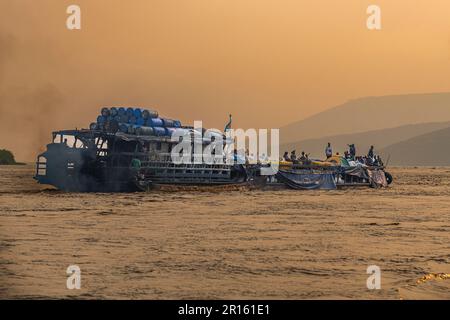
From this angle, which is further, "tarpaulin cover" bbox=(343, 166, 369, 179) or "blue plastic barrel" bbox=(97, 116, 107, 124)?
"tarpaulin cover" bbox=(343, 166, 369, 179)

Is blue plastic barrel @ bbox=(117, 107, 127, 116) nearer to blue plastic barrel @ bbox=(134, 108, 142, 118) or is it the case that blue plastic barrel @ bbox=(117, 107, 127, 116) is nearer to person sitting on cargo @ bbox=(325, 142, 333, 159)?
blue plastic barrel @ bbox=(134, 108, 142, 118)

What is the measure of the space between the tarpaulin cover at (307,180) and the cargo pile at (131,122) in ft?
35.6

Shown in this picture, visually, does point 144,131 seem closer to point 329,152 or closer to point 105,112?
point 105,112

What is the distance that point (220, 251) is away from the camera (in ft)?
61.6

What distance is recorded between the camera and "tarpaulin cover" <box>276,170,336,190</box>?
54531 mm

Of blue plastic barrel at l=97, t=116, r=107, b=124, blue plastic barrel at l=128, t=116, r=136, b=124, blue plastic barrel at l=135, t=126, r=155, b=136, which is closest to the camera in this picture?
blue plastic barrel at l=135, t=126, r=155, b=136

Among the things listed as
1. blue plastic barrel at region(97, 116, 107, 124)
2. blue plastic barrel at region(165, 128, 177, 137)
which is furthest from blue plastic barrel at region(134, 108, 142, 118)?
blue plastic barrel at region(97, 116, 107, 124)

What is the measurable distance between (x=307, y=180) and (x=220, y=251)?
37679 mm

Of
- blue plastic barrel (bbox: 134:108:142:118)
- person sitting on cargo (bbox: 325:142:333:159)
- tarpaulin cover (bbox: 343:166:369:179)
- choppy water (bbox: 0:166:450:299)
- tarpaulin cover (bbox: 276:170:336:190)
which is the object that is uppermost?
blue plastic barrel (bbox: 134:108:142:118)

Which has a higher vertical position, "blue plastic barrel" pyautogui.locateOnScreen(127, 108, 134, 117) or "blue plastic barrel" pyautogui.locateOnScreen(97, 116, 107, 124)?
"blue plastic barrel" pyautogui.locateOnScreen(127, 108, 134, 117)

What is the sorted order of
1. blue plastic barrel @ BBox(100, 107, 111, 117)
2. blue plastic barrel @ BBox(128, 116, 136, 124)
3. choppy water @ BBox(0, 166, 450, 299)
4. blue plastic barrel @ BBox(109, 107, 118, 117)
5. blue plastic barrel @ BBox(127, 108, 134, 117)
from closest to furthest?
choppy water @ BBox(0, 166, 450, 299) → blue plastic barrel @ BBox(128, 116, 136, 124) → blue plastic barrel @ BBox(127, 108, 134, 117) → blue plastic barrel @ BBox(109, 107, 118, 117) → blue plastic barrel @ BBox(100, 107, 111, 117)

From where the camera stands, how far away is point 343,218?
99.9 feet

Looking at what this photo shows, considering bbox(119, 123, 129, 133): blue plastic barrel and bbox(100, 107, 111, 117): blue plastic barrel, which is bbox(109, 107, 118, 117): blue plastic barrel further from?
bbox(119, 123, 129, 133): blue plastic barrel

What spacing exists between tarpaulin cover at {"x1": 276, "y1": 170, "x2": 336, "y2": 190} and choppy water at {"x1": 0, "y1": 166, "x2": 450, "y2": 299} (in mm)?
19292
